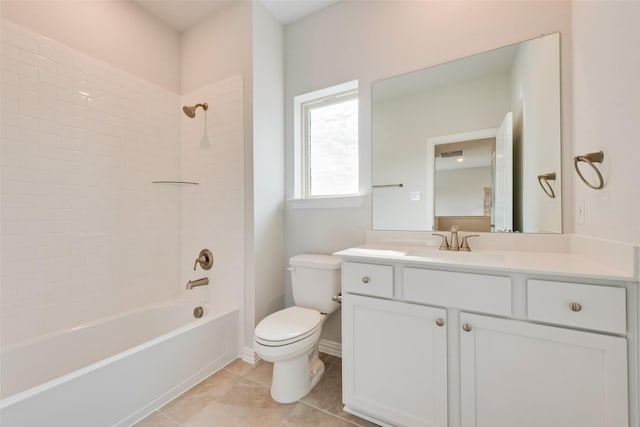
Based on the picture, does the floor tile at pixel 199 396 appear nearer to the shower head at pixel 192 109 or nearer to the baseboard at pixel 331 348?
the baseboard at pixel 331 348

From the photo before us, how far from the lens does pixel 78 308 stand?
5.59ft

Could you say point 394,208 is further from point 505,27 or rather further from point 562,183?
point 505,27

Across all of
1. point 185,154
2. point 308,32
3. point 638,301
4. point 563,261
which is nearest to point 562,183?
point 563,261

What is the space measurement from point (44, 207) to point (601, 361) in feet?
9.00

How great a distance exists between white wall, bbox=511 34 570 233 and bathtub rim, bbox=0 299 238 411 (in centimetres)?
201

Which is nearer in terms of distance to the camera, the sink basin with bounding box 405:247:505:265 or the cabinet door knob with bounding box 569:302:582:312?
the cabinet door knob with bounding box 569:302:582:312

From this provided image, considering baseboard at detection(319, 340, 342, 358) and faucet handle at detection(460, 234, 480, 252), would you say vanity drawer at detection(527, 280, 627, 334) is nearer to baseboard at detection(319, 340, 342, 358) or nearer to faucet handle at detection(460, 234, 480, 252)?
faucet handle at detection(460, 234, 480, 252)

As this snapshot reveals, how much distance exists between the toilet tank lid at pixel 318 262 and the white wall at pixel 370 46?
14 centimetres

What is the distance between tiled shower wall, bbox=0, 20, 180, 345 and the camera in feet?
4.79

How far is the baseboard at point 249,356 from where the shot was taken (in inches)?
74.3

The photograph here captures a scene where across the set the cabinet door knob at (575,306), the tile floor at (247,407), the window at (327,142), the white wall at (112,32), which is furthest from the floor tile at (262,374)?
the white wall at (112,32)

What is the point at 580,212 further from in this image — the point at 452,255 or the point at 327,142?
the point at 327,142

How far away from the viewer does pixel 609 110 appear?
0.99 metres

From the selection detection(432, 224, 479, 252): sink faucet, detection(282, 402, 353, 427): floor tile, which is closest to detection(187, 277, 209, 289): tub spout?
detection(282, 402, 353, 427): floor tile
